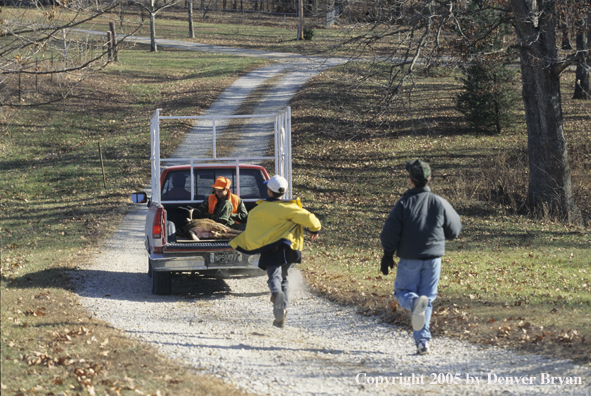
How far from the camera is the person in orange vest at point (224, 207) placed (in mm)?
8969

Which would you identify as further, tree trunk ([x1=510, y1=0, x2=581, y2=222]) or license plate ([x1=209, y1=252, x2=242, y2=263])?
tree trunk ([x1=510, y1=0, x2=581, y2=222])

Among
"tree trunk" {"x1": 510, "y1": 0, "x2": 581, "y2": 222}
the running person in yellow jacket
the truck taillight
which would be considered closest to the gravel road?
the running person in yellow jacket

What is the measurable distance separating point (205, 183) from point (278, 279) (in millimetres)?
3590

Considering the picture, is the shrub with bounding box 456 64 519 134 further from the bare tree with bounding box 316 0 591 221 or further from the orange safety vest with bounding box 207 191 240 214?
the orange safety vest with bounding box 207 191 240 214

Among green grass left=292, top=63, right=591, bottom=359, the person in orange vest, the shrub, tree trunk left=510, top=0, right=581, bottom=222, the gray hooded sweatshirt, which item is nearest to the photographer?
the gray hooded sweatshirt

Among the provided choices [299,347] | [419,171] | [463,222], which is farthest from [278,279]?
[463,222]

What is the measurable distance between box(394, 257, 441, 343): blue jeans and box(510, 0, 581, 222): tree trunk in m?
10.1

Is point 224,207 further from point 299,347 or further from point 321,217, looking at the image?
point 321,217

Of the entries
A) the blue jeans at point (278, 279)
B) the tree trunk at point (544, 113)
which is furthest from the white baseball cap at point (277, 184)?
the tree trunk at point (544, 113)

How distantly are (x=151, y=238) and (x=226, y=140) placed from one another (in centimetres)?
1565

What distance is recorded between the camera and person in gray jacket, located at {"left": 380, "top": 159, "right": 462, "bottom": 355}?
18.3 ft

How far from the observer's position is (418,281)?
18.8 ft

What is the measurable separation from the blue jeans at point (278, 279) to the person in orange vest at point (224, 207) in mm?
2404

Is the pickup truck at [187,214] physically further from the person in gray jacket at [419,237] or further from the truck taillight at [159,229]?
the person in gray jacket at [419,237]
